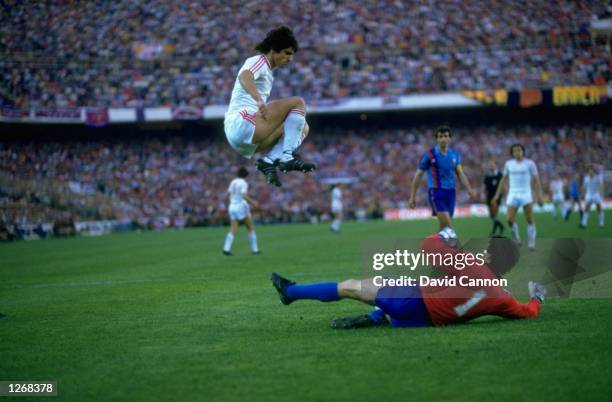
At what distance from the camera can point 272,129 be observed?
9164mm

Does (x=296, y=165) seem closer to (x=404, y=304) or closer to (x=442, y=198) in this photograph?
(x=404, y=304)

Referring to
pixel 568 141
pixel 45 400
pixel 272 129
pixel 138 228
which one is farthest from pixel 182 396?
pixel 568 141

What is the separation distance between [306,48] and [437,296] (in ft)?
148

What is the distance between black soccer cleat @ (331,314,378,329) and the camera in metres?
7.76

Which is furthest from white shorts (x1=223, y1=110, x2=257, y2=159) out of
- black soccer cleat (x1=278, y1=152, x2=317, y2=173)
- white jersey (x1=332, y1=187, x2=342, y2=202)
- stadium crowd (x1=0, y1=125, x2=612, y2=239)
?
stadium crowd (x1=0, y1=125, x2=612, y2=239)

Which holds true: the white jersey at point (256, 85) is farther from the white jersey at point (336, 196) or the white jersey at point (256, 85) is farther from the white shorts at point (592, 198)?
the white jersey at point (336, 196)

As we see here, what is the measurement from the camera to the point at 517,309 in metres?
7.71

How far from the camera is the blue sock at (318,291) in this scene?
7.73 metres

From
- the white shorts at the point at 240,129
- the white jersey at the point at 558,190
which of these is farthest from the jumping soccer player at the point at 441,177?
the white jersey at the point at 558,190

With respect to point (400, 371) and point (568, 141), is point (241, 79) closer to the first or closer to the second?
→ point (400, 371)

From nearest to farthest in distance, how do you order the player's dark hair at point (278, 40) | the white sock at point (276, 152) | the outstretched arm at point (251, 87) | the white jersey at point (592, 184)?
1. the outstretched arm at point (251, 87)
2. the player's dark hair at point (278, 40)
3. the white sock at point (276, 152)
4. the white jersey at point (592, 184)

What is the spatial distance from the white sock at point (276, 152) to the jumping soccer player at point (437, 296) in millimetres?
1965

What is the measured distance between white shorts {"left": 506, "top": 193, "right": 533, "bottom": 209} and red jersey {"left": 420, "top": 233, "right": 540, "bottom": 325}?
34.5 ft

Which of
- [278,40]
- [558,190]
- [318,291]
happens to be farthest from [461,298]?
[558,190]
